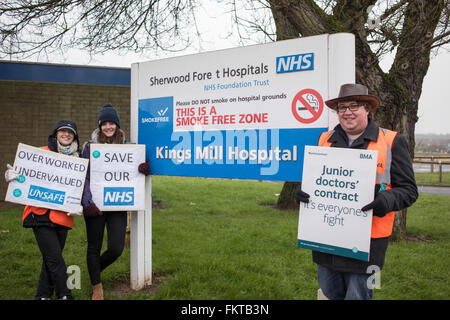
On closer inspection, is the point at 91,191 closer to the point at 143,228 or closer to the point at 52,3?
the point at 143,228

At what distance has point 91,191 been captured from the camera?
409 centimetres

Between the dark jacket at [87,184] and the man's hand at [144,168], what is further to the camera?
the man's hand at [144,168]

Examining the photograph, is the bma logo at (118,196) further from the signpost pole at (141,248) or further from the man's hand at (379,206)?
the man's hand at (379,206)

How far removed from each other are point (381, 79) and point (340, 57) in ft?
10.3

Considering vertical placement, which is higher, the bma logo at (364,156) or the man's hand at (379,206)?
the bma logo at (364,156)

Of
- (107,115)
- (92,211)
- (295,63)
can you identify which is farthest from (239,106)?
(92,211)

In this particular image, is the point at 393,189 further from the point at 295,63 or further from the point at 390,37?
the point at 390,37

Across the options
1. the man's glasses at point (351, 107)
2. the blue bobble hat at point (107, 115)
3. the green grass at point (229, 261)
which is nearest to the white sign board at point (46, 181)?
the blue bobble hat at point (107, 115)

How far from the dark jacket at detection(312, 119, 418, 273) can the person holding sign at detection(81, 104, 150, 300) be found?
229cm

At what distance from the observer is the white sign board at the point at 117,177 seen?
161 inches

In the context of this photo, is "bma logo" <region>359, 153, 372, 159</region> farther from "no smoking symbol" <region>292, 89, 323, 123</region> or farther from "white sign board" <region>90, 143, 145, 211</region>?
"white sign board" <region>90, 143, 145, 211</region>

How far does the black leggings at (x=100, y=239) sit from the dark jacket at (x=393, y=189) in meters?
2.27

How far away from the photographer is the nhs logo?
357 centimetres

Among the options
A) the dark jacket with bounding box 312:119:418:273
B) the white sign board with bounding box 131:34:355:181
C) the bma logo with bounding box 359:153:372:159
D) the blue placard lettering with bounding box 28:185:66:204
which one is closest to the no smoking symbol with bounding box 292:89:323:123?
the white sign board with bounding box 131:34:355:181
